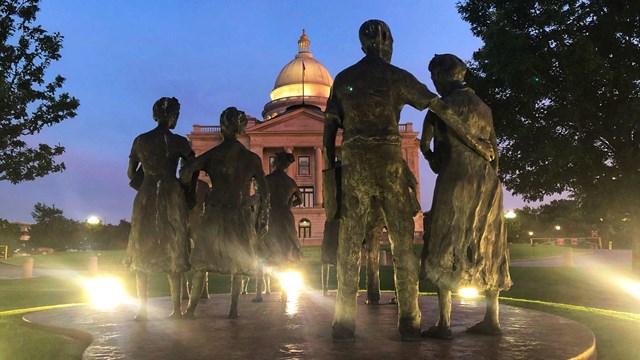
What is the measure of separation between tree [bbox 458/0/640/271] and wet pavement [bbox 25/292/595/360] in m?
11.0

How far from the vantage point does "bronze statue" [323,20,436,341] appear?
4.58 m

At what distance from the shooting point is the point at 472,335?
15.6 ft

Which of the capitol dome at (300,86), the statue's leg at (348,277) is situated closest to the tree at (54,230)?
the capitol dome at (300,86)

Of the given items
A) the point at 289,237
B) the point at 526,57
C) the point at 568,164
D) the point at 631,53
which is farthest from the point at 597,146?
the point at 289,237

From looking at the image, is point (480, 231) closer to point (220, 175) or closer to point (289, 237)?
point (220, 175)

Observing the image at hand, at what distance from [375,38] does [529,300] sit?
8.43 meters

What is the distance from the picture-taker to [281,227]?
27.1 ft

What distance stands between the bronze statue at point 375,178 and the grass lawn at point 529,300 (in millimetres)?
2741

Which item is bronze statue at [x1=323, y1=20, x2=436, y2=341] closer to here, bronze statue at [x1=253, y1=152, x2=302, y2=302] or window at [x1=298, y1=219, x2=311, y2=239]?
bronze statue at [x1=253, y1=152, x2=302, y2=302]

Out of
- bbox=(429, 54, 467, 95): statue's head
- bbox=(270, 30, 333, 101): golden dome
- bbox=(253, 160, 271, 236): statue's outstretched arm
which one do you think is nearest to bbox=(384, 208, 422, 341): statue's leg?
bbox=(429, 54, 467, 95): statue's head

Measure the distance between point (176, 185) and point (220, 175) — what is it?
595mm

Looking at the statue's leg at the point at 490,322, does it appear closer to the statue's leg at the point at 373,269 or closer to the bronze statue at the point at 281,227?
the statue's leg at the point at 373,269

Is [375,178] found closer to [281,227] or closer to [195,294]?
[195,294]

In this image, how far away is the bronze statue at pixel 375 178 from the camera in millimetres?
4578
